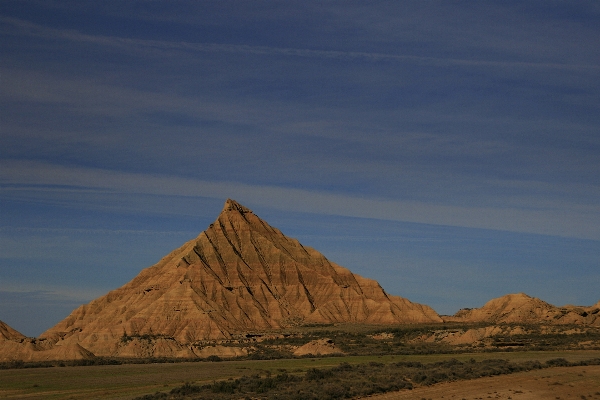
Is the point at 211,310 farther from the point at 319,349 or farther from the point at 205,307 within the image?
the point at 319,349

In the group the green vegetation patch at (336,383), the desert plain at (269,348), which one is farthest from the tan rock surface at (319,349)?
the green vegetation patch at (336,383)

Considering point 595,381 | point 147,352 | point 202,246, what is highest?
point 202,246

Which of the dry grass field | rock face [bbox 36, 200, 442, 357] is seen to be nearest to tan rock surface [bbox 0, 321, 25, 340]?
rock face [bbox 36, 200, 442, 357]

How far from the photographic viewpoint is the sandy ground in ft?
166

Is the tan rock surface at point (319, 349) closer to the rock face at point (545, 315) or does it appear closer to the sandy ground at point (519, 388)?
the sandy ground at point (519, 388)

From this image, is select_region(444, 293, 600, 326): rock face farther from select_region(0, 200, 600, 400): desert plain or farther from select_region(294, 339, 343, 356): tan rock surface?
select_region(294, 339, 343, 356): tan rock surface

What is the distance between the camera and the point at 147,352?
110062mm

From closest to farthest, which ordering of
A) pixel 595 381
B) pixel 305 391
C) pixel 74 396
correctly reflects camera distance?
pixel 305 391 → pixel 74 396 → pixel 595 381

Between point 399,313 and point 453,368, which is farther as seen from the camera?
point 399,313

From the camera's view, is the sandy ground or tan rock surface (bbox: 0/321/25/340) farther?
tan rock surface (bbox: 0/321/25/340)

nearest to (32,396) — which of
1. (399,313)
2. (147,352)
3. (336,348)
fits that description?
(147,352)

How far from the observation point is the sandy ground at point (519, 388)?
5047 cm

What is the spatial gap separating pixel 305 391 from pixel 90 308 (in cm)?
14449

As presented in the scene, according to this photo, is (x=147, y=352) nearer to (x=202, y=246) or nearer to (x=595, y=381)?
(x=595, y=381)
